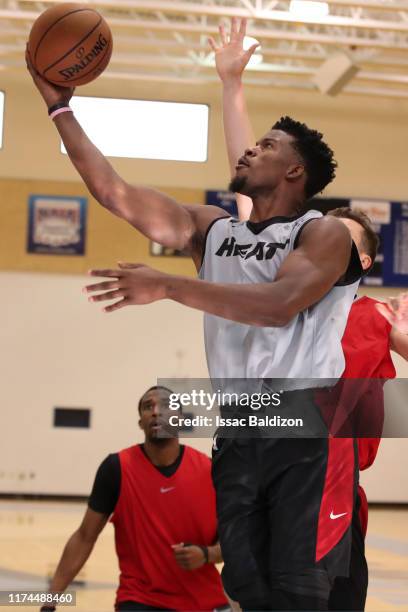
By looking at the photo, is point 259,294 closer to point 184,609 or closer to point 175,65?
point 184,609

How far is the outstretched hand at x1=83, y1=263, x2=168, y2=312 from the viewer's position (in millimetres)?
2371

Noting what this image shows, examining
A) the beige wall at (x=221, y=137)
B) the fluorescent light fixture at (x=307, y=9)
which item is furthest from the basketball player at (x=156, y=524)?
the beige wall at (x=221, y=137)

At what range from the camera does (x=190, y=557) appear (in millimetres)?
4094

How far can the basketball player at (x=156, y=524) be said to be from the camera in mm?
4121

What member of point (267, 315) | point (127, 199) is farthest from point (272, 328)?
point (127, 199)

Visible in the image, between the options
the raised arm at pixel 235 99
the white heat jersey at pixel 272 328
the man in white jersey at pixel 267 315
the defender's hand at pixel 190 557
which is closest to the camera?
the man in white jersey at pixel 267 315

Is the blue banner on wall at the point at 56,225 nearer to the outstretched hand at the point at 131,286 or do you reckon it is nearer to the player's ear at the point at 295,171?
the player's ear at the point at 295,171

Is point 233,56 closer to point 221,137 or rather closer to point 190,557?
point 190,557

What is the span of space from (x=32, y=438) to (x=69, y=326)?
1428 millimetres

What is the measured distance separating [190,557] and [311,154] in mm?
1906

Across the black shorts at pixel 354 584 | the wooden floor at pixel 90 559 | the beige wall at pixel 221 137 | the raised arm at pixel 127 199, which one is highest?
the beige wall at pixel 221 137

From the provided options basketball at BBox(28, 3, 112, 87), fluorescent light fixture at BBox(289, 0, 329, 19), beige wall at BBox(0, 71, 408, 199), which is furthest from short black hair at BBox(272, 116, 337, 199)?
beige wall at BBox(0, 71, 408, 199)

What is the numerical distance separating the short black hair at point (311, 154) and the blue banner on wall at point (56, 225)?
8.87m

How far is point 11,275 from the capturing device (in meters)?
11.7
